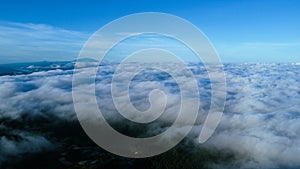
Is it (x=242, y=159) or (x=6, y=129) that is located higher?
(x=6, y=129)

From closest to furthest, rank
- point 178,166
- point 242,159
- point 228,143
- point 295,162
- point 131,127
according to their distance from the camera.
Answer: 1. point 178,166
2. point 295,162
3. point 242,159
4. point 228,143
5. point 131,127

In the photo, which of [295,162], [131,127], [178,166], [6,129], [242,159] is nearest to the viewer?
[178,166]

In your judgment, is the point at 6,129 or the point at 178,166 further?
the point at 6,129

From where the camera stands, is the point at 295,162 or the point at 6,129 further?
the point at 6,129

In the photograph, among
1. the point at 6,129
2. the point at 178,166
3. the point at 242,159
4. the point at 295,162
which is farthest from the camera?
the point at 6,129

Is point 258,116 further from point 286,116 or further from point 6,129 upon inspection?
point 6,129

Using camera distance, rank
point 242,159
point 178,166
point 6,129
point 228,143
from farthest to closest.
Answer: point 6,129, point 228,143, point 242,159, point 178,166

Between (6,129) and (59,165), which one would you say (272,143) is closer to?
(59,165)

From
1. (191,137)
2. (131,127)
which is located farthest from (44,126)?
(191,137)

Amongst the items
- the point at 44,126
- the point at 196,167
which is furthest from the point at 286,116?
the point at 44,126
